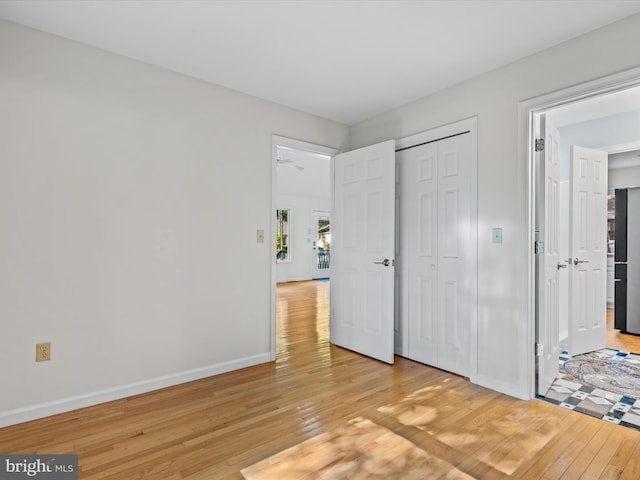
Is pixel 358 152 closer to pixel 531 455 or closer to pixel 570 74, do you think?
pixel 570 74

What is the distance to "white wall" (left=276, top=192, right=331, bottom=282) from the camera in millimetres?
9961

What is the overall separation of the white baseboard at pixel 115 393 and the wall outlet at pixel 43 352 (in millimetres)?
297

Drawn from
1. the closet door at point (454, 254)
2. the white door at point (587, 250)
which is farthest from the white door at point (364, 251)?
the white door at point (587, 250)

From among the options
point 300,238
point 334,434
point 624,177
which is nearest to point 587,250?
point 624,177

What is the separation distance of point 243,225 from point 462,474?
2465 millimetres

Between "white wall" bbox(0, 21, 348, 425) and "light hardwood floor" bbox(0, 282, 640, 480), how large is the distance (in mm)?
297

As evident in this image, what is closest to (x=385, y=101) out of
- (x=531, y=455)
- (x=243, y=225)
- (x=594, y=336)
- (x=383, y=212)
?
(x=383, y=212)

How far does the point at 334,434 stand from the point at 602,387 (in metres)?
2.28

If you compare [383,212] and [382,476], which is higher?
[383,212]

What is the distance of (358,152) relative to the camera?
12.1 ft

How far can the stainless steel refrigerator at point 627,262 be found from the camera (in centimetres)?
439

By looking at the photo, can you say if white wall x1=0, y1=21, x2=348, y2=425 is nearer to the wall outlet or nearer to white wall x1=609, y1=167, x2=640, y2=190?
the wall outlet

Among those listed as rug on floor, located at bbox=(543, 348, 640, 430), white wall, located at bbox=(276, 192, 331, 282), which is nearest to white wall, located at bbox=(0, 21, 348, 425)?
rug on floor, located at bbox=(543, 348, 640, 430)

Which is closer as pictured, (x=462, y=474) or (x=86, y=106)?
(x=462, y=474)
